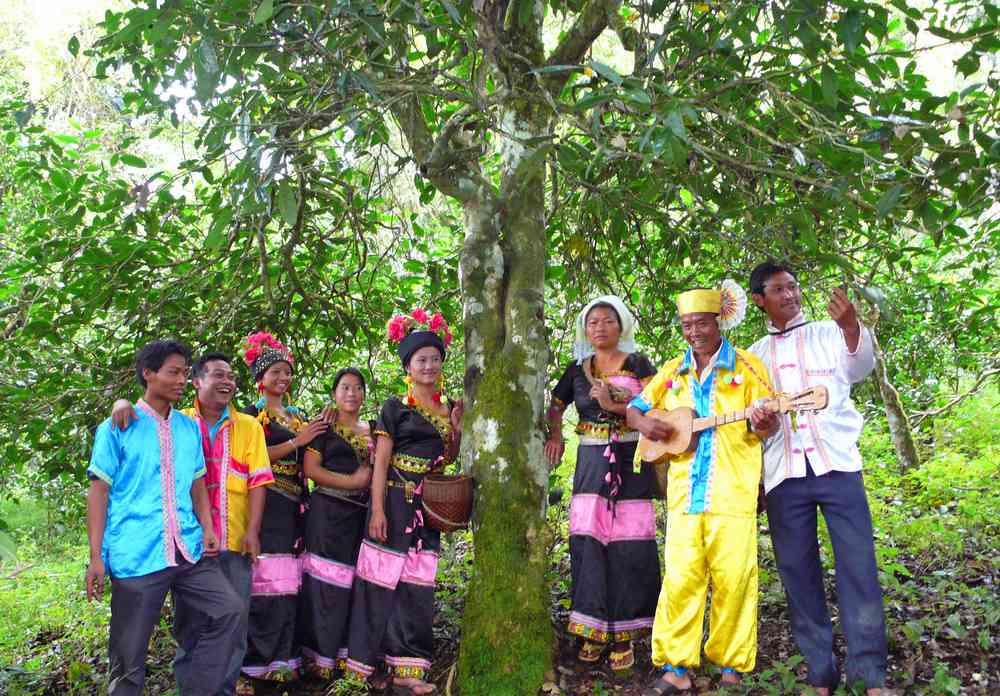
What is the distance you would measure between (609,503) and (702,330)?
1.13 metres

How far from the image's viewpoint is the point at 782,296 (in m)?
4.06

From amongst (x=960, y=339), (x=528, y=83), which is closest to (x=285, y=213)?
(x=528, y=83)

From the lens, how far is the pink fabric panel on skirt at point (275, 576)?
15.7 feet

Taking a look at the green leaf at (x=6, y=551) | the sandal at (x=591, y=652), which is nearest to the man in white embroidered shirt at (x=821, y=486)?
the sandal at (x=591, y=652)

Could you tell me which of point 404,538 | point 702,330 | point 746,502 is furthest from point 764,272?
point 404,538

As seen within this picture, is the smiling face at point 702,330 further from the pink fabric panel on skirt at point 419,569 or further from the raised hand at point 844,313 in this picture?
the pink fabric panel on skirt at point 419,569

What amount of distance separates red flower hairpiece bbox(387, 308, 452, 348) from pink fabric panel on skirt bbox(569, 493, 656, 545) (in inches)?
50.7

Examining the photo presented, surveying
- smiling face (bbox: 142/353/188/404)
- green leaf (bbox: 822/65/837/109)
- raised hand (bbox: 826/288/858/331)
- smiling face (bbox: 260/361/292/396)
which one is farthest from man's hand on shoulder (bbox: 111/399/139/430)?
green leaf (bbox: 822/65/837/109)

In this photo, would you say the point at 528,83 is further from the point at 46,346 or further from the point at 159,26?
the point at 46,346

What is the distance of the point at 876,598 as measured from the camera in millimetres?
3703

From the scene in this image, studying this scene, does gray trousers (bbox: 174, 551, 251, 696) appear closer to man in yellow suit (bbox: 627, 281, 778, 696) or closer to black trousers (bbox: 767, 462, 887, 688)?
man in yellow suit (bbox: 627, 281, 778, 696)

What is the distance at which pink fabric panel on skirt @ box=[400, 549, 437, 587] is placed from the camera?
468cm

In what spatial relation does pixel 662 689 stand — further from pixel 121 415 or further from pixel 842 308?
pixel 121 415

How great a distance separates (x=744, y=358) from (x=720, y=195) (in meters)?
1.26
